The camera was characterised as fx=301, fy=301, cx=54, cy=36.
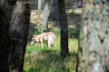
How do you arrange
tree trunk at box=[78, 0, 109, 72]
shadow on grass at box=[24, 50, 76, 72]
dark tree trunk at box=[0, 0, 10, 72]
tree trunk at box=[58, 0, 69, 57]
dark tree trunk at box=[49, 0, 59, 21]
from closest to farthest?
tree trunk at box=[78, 0, 109, 72]
dark tree trunk at box=[0, 0, 10, 72]
shadow on grass at box=[24, 50, 76, 72]
tree trunk at box=[58, 0, 69, 57]
dark tree trunk at box=[49, 0, 59, 21]

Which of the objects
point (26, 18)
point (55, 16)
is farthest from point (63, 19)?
point (55, 16)

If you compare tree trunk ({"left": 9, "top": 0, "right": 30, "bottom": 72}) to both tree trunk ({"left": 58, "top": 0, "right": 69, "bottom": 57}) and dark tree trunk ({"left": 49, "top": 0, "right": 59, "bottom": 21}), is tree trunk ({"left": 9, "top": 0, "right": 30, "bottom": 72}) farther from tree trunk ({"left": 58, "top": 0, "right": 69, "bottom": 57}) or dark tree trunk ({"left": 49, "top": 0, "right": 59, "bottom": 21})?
dark tree trunk ({"left": 49, "top": 0, "right": 59, "bottom": 21})

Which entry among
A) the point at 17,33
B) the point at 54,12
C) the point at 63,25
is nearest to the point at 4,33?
the point at 17,33

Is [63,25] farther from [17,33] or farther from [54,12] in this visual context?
[54,12]

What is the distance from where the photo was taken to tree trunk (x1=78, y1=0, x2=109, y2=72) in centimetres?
366

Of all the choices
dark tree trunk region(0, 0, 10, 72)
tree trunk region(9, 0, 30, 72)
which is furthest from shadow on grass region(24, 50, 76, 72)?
dark tree trunk region(0, 0, 10, 72)

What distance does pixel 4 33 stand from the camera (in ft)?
15.4

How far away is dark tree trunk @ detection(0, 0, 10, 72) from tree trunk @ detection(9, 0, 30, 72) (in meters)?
0.22

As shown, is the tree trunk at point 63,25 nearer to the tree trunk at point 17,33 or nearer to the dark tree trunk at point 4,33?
the tree trunk at point 17,33

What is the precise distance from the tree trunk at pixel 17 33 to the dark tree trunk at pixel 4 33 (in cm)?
22

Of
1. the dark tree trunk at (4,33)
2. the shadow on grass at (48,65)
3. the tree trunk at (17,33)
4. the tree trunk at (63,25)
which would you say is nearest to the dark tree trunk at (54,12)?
the tree trunk at (63,25)

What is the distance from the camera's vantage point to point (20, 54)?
5059mm

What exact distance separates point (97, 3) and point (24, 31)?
70.6 inches

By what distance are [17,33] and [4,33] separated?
353mm
